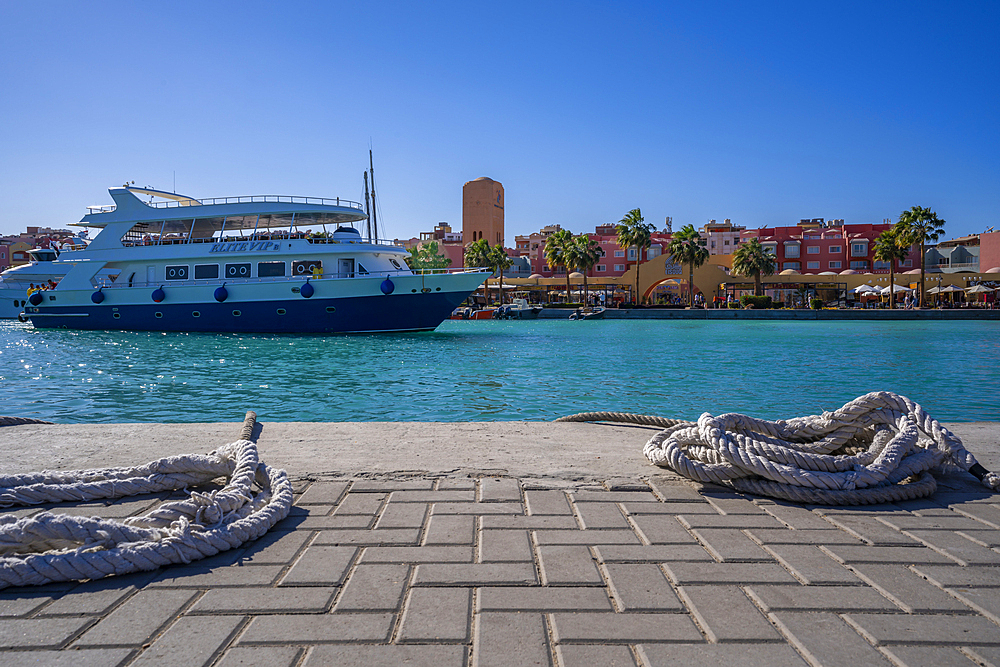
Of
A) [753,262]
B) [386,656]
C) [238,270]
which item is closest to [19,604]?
[386,656]

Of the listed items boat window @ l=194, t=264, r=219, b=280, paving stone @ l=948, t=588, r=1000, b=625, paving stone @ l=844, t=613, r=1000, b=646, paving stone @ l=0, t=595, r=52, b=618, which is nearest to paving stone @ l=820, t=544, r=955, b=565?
paving stone @ l=948, t=588, r=1000, b=625

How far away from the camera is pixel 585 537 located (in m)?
2.23

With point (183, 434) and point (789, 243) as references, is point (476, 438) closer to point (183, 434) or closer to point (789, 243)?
point (183, 434)

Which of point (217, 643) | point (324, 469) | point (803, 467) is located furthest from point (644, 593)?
point (324, 469)

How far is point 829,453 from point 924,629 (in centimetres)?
169

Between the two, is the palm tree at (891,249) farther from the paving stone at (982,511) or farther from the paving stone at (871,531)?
the paving stone at (871,531)

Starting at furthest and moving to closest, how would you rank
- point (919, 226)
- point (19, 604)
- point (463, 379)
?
point (919, 226) < point (463, 379) < point (19, 604)

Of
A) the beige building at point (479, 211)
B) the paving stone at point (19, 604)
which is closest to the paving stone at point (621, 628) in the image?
the paving stone at point (19, 604)

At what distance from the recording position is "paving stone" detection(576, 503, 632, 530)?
235 centimetres

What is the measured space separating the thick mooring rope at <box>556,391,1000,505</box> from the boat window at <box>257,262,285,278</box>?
75.8 ft

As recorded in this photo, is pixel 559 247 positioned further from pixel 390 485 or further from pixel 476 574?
pixel 476 574

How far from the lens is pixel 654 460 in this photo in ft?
10.5

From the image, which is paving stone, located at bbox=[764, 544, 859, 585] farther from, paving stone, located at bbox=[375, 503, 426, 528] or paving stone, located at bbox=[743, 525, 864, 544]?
paving stone, located at bbox=[375, 503, 426, 528]

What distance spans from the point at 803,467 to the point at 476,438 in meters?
1.98
